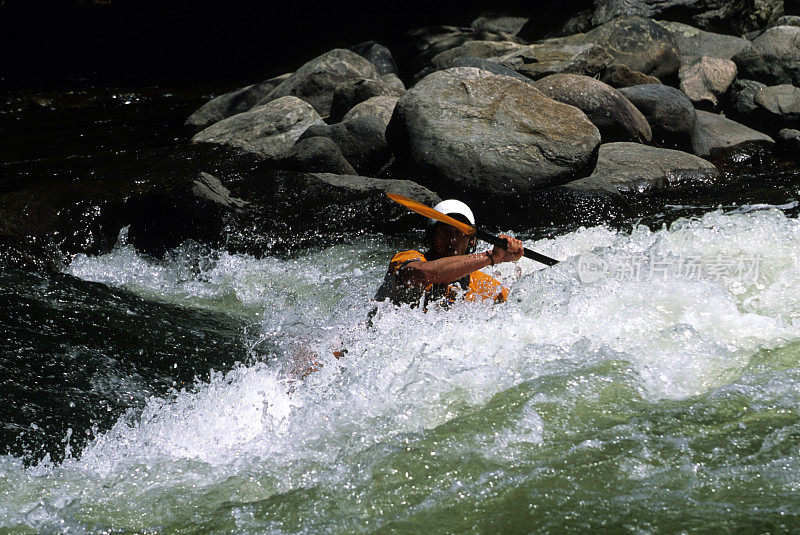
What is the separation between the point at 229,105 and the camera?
446 inches

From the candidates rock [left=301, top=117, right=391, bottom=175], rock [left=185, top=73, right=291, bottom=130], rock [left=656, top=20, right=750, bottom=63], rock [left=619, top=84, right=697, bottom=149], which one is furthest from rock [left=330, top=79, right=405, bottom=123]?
rock [left=656, top=20, right=750, bottom=63]

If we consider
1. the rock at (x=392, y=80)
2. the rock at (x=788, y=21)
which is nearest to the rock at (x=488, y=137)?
the rock at (x=392, y=80)

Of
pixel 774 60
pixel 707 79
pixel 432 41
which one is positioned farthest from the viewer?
pixel 432 41

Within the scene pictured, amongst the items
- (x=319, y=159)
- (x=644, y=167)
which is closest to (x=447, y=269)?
(x=319, y=159)

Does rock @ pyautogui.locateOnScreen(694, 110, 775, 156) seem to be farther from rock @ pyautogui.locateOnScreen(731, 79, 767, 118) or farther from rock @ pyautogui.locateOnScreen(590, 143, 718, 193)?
rock @ pyautogui.locateOnScreen(590, 143, 718, 193)

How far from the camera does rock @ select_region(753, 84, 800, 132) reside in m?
9.24

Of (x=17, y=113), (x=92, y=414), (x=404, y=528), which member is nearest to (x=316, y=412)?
(x=404, y=528)

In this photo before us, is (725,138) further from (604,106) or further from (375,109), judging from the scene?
(375,109)

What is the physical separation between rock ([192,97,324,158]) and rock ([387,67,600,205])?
6.07 ft

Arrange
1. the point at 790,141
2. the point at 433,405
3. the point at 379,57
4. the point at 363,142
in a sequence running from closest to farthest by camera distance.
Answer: the point at 433,405
the point at 363,142
the point at 790,141
the point at 379,57

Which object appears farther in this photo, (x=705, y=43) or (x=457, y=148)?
(x=705, y=43)

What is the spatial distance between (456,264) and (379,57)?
934 cm

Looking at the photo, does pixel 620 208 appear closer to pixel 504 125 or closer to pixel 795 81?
pixel 504 125

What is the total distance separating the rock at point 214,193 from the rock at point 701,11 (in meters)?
8.54
